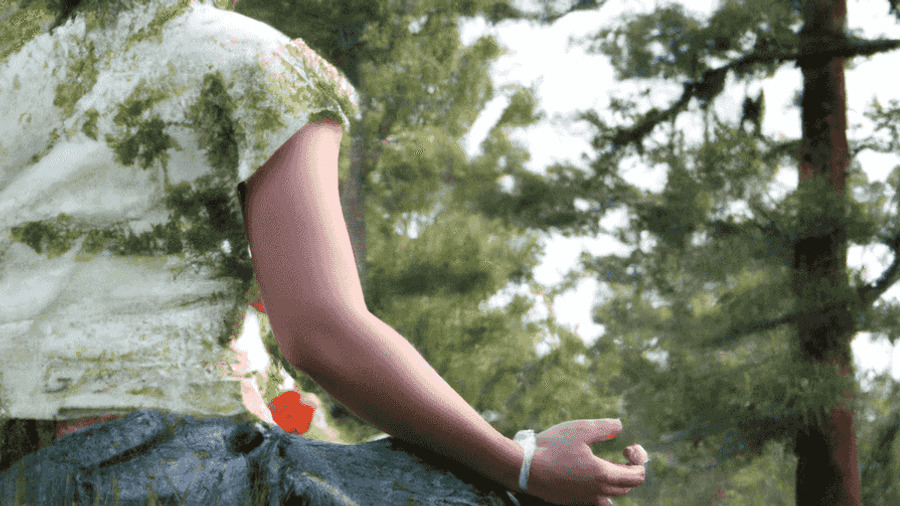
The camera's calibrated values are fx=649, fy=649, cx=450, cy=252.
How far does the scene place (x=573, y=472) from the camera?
583 millimetres

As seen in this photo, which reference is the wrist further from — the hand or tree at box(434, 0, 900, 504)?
tree at box(434, 0, 900, 504)

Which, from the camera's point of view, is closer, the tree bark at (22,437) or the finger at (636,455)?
the tree bark at (22,437)

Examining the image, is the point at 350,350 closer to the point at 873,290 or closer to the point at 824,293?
the point at 824,293

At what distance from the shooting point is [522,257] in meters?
4.69

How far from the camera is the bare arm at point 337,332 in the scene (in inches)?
21.5

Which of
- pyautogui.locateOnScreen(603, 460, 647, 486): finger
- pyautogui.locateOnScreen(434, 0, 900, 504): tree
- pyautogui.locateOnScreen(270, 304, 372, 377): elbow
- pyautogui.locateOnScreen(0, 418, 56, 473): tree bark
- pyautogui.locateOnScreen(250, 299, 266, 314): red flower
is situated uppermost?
pyautogui.locateOnScreen(434, 0, 900, 504): tree

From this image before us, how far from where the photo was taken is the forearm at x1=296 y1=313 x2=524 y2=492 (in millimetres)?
543

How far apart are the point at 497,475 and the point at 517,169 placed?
352cm

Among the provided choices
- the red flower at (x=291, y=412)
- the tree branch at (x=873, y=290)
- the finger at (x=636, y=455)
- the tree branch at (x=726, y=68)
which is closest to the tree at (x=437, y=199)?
the tree branch at (x=726, y=68)

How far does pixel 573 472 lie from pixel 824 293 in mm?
2323

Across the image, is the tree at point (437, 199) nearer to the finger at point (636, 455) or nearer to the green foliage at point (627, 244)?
the green foliage at point (627, 244)

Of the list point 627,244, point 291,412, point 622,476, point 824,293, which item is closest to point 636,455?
point 622,476

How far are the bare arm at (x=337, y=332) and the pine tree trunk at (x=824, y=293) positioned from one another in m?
2.39

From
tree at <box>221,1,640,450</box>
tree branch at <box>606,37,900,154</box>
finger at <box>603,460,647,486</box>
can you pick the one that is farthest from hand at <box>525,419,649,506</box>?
tree at <box>221,1,640,450</box>
